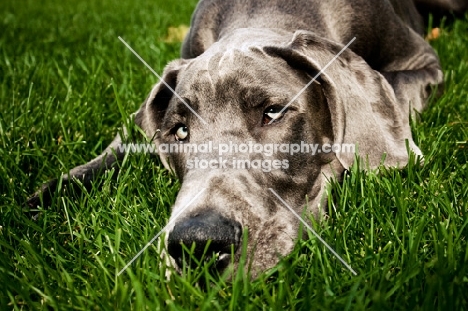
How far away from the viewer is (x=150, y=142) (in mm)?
2941

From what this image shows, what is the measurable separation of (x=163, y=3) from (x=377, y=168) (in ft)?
24.4

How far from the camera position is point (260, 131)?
2447 mm

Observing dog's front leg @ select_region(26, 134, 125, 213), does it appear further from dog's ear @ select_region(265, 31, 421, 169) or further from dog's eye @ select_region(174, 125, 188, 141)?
dog's ear @ select_region(265, 31, 421, 169)

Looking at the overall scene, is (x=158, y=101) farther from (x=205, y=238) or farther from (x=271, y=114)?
(x=205, y=238)

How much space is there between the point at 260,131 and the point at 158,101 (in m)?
0.83

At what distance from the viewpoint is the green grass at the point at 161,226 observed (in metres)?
1.72

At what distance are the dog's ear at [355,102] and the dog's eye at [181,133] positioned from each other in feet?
1.76

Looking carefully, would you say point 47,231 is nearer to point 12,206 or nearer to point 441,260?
point 12,206

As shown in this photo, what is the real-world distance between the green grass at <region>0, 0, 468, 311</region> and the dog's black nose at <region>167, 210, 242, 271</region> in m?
0.08

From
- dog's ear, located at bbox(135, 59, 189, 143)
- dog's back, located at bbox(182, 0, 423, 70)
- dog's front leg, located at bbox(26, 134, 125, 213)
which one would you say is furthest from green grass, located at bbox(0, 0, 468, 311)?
dog's back, located at bbox(182, 0, 423, 70)

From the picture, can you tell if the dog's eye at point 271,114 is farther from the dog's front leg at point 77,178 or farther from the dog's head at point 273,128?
the dog's front leg at point 77,178

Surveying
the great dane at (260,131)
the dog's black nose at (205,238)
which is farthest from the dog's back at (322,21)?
the dog's black nose at (205,238)

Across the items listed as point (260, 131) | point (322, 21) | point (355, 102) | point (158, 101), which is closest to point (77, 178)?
point (158, 101)

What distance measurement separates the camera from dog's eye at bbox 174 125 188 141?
8.97 feet
